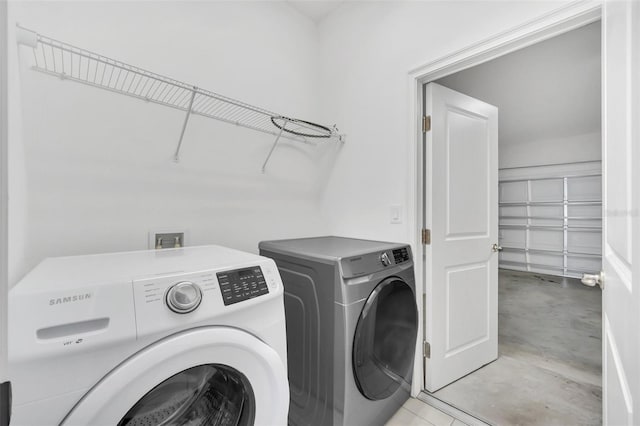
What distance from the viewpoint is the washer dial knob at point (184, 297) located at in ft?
2.39

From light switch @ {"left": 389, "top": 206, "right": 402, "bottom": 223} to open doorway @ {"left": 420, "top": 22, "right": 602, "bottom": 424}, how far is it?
1.11 m

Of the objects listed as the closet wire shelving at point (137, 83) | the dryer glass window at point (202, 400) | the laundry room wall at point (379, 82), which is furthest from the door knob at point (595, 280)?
the closet wire shelving at point (137, 83)

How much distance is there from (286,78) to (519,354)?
2.91 m

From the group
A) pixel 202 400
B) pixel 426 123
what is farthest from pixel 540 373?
pixel 202 400

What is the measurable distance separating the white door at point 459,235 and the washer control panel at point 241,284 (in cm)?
117

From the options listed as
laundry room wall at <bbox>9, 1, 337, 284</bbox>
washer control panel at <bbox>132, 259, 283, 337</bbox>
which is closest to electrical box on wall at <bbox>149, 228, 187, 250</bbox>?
laundry room wall at <bbox>9, 1, 337, 284</bbox>

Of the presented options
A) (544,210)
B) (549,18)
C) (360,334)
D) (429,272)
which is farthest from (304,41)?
(544,210)

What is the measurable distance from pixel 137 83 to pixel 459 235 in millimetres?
2108

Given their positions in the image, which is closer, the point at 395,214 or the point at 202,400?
the point at 202,400

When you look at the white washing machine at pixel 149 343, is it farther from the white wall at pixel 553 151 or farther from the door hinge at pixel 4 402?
the white wall at pixel 553 151

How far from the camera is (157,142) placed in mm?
1477

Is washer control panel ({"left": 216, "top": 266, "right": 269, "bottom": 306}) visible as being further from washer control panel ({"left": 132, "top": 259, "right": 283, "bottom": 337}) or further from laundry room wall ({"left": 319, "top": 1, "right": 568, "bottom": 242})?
laundry room wall ({"left": 319, "top": 1, "right": 568, "bottom": 242})

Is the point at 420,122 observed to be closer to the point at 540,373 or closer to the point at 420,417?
the point at 420,417

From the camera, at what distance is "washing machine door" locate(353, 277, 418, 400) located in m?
1.26
